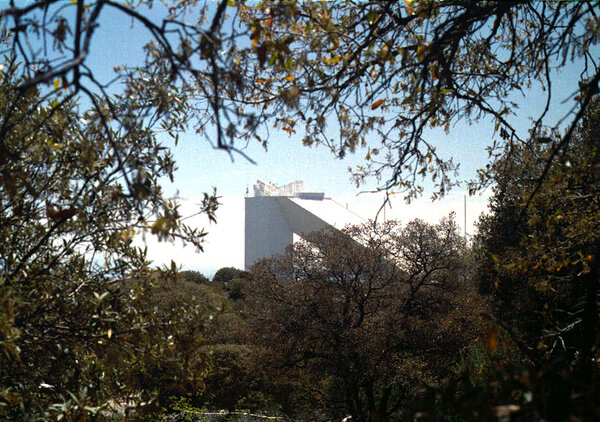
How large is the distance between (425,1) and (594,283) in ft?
6.40

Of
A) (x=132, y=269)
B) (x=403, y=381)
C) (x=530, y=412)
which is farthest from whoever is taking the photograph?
(x=403, y=381)

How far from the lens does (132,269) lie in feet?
9.31

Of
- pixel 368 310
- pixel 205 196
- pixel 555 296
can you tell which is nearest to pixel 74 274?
pixel 205 196

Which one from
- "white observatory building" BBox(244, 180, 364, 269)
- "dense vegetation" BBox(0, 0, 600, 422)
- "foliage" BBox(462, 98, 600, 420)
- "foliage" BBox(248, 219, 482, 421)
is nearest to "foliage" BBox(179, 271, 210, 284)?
"white observatory building" BBox(244, 180, 364, 269)

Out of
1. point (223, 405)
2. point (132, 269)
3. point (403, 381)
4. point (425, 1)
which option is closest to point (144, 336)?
point (132, 269)

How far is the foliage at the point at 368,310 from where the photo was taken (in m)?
7.88

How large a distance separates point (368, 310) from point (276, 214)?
632 inches

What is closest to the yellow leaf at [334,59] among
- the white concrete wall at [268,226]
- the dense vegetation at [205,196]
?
the dense vegetation at [205,196]

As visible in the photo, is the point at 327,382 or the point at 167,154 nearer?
the point at 167,154

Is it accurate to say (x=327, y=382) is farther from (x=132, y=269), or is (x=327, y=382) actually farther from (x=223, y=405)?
(x=132, y=269)

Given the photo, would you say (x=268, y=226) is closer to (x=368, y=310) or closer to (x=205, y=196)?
(x=368, y=310)

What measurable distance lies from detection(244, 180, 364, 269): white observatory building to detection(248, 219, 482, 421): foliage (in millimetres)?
12813

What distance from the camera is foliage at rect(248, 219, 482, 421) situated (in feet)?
25.8

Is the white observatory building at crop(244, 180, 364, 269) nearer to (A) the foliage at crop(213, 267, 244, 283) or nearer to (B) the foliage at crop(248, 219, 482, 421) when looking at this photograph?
(A) the foliage at crop(213, 267, 244, 283)
